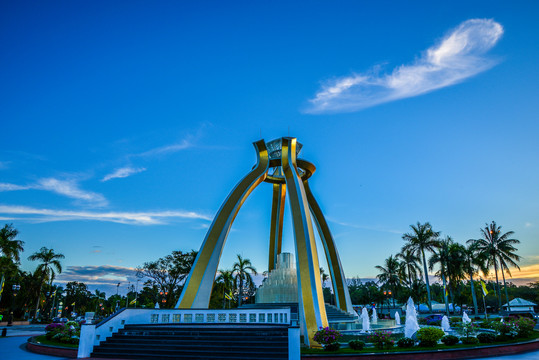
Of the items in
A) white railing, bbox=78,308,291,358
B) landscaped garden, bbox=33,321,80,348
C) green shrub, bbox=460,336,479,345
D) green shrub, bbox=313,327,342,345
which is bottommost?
landscaped garden, bbox=33,321,80,348

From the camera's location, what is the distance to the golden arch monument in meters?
18.0

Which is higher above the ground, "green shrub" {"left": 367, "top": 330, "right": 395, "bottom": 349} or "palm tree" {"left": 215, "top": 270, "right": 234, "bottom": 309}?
"palm tree" {"left": 215, "top": 270, "right": 234, "bottom": 309}

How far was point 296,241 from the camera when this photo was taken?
20094mm

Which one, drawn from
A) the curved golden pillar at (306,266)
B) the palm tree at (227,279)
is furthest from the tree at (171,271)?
the curved golden pillar at (306,266)

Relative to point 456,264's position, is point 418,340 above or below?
below

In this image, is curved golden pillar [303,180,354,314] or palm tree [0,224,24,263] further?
palm tree [0,224,24,263]

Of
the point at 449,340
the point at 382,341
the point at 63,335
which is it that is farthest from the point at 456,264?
the point at 63,335

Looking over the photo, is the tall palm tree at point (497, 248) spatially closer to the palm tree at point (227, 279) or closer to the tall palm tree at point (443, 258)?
the tall palm tree at point (443, 258)

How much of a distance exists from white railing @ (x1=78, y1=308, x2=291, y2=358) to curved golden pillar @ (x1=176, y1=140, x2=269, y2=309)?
112 inches

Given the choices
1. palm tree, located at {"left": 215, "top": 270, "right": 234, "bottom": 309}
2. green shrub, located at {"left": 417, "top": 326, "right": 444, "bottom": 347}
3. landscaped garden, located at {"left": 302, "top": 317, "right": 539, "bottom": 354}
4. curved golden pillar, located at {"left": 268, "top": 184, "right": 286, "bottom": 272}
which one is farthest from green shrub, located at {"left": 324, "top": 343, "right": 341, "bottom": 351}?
palm tree, located at {"left": 215, "top": 270, "right": 234, "bottom": 309}

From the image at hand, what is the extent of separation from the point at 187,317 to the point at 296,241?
22.6ft

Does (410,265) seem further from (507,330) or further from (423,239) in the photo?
(507,330)

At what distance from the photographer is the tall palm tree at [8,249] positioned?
36844 mm

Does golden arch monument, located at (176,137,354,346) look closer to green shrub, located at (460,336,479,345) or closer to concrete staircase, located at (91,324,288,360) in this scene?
concrete staircase, located at (91,324,288,360)
